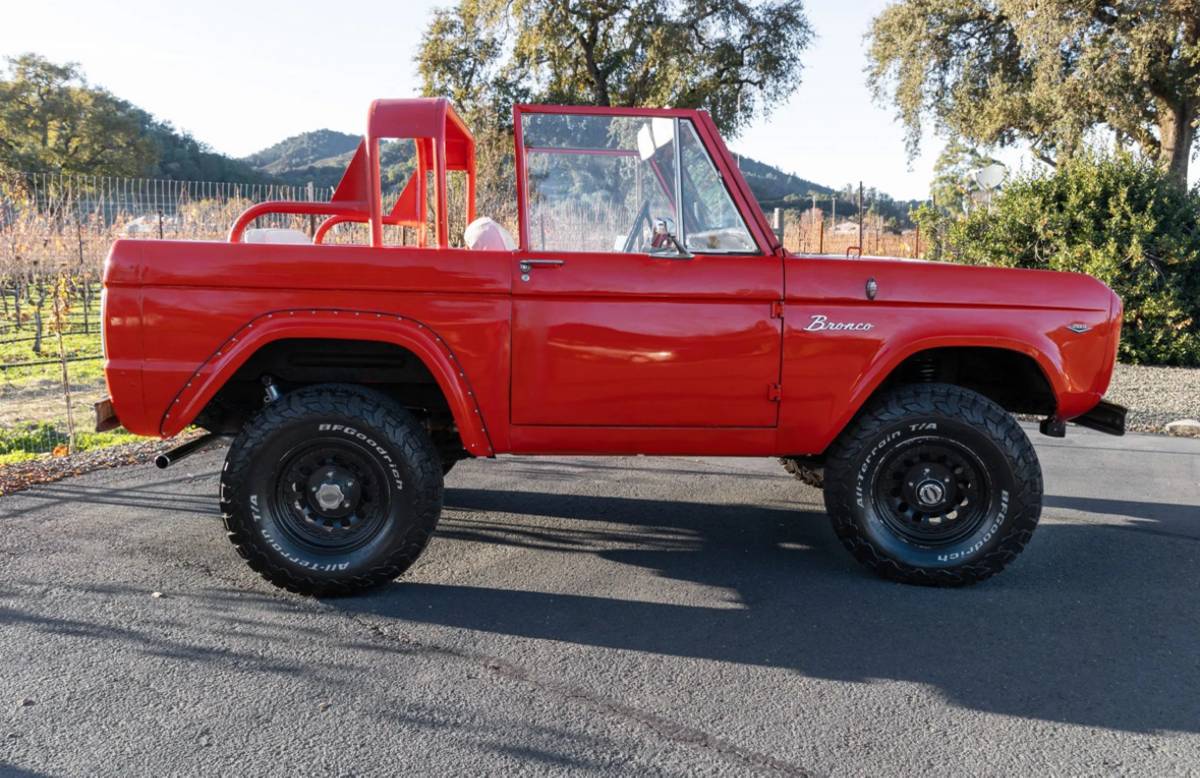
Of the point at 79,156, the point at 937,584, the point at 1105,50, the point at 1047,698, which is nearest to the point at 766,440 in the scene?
the point at 937,584

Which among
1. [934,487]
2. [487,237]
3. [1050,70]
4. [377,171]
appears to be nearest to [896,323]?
[934,487]

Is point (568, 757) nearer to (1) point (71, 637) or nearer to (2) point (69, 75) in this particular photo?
(1) point (71, 637)

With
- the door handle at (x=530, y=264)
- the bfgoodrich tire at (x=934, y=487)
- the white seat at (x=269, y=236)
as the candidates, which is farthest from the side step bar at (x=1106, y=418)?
the white seat at (x=269, y=236)

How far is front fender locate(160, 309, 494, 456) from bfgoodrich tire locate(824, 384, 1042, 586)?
189 cm

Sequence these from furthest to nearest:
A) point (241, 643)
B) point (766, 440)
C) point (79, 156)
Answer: point (79, 156) → point (766, 440) → point (241, 643)

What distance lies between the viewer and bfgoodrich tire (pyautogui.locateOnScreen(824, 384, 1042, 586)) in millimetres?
4023

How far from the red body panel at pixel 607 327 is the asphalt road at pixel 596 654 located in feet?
2.35

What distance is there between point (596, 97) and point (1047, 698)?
2412 centimetres

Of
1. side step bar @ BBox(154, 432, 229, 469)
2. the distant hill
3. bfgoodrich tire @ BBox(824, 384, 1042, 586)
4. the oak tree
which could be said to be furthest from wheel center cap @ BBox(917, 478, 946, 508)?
the distant hill

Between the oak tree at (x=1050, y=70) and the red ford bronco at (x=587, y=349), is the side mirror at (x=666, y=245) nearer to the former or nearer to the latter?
the red ford bronco at (x=587, y=349)

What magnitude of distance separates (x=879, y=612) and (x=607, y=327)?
168 cm

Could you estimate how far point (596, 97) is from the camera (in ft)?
82.7

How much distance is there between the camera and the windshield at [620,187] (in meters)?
4.03

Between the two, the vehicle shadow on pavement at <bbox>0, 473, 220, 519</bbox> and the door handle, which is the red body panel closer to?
the door handle
